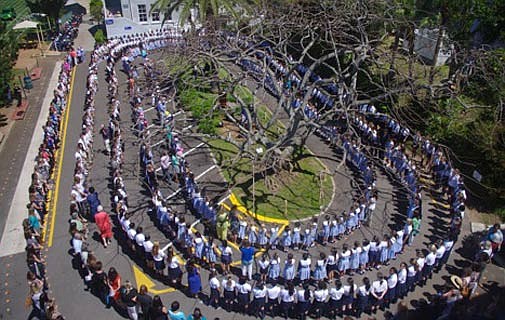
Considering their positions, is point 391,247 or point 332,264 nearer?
point 332,264

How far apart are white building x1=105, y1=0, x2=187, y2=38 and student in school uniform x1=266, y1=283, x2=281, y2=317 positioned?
30.8 metres

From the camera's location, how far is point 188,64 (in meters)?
21.8

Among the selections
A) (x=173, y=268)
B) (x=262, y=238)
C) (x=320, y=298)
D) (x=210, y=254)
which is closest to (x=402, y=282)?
(x=320, y=298)

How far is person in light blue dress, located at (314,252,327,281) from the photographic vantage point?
43.3 ft

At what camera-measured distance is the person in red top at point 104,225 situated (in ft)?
49.2

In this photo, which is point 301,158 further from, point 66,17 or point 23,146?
point 66,17

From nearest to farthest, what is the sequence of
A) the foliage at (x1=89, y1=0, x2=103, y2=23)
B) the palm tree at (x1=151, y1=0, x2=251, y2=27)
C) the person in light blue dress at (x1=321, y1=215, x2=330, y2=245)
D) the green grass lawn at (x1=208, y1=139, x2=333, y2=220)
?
1. the person in light blue dress at (x1=321, y1=215, x2=330, y2=245)
2. the green grass lawn at (x1=208, y1=139, x2=333, y2=220)
3. the palm tree at (x1=151, y1=0, x2=251, y2=27)
4. the foliage at (x1=89, y1=0, x2=103, y2=23)

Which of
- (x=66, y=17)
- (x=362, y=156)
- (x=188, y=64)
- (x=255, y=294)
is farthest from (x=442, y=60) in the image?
(x=66, y=17)

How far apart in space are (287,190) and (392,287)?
22.6 ft

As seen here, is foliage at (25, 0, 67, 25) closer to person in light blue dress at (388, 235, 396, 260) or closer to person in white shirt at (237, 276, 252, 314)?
person in white shirt at (237, 276, 252, 314)

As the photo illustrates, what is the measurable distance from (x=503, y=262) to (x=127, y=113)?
63.1ft

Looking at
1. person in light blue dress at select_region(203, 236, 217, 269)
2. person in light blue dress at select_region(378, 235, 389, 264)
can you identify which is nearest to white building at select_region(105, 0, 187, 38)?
person in light blue dress at select_region(203, 236, 217, 269)

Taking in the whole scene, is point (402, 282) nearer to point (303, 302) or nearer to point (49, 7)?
point (303, 302)

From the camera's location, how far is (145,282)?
1407 centimetres
